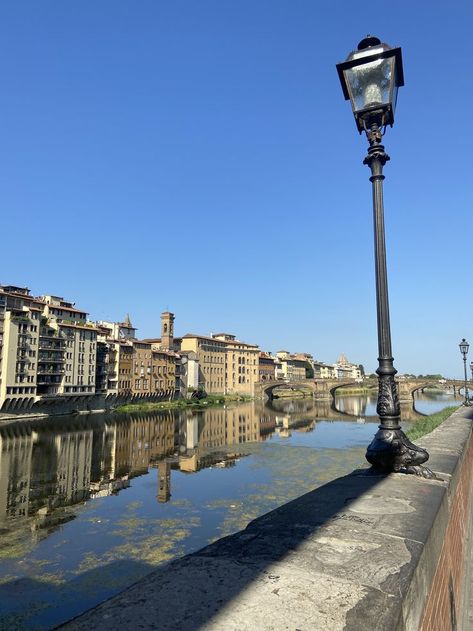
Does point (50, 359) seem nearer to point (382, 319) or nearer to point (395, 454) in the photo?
point (382, 319)

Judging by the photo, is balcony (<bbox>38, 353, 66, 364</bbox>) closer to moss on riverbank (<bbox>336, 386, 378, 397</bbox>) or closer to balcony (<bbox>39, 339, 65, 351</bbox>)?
balcony (<bbox>39, 339, 65, 351</bbox>)

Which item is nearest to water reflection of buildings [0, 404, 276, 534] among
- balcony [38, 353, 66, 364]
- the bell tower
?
balcony [38, 353, 66, 364]

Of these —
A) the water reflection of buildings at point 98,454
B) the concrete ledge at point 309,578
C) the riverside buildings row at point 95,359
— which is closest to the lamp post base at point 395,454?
the concrete ledge at point 309,578

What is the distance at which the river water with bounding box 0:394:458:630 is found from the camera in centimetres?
1208

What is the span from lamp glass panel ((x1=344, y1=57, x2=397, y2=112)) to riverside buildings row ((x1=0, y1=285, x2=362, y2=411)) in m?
56.8

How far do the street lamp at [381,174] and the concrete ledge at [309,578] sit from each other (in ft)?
4.37

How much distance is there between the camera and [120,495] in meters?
21.2

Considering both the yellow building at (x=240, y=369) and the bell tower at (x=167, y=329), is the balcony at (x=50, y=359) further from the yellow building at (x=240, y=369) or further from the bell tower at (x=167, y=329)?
the yellow building at (x=240, y=369)

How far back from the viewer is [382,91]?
566 cm

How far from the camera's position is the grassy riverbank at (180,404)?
2699 inches

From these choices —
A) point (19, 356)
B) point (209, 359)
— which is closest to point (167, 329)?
point (209, 359)

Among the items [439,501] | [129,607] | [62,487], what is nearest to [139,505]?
[62,487]

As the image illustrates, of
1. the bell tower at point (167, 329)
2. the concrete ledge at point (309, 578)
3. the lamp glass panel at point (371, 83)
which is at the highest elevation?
the bell tower at point (167, 329)

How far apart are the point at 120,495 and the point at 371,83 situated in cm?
2083
